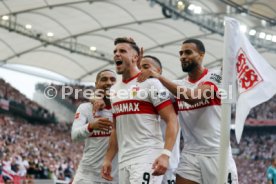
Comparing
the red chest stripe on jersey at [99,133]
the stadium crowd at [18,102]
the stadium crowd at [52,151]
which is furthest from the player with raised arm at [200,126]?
the stadium crowd at [18,102]

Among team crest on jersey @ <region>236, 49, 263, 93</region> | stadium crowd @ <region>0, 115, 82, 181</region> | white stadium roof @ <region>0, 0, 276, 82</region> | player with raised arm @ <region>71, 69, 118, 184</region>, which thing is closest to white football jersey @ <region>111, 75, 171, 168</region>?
team crest on jersey @ <region>236, 49, 263, 93</region>

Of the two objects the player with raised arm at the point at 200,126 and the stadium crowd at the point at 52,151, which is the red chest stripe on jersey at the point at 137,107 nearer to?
the player with raised arm at the point at 200,126

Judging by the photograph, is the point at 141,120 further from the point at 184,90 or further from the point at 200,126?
the point at 200,126

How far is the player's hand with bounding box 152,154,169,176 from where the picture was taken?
5059 mm

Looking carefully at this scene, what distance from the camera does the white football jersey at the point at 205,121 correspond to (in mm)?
6316

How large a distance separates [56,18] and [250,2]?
460 inches

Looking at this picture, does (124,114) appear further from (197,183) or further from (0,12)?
(0,12)

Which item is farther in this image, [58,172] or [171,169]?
[58,172]

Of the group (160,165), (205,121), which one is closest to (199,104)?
(205,121)

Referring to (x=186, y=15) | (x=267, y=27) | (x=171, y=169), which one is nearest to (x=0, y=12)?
(x=186, y=15)

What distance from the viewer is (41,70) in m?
42.0

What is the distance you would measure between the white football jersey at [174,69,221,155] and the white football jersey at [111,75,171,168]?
30.2 inches

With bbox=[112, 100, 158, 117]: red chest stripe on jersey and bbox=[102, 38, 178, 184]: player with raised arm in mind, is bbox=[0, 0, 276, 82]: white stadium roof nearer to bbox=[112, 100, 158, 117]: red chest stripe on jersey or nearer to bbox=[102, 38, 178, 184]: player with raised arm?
bbox=[102, 38, 178, 184]: player with raised arm

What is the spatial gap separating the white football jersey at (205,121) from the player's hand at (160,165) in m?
1.32
